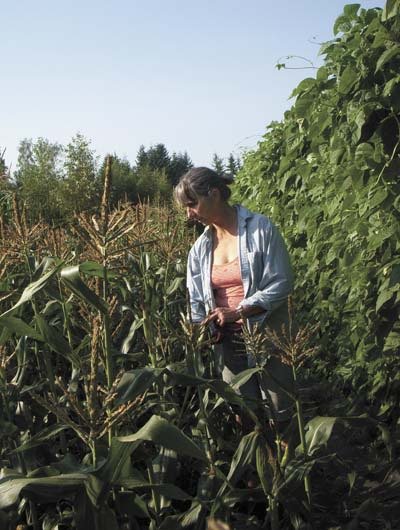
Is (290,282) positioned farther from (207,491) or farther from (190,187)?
(207,491)

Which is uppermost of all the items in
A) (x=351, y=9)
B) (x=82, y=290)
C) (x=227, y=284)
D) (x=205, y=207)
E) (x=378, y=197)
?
(x=351, y=9)

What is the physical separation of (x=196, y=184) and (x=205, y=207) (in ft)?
0.38

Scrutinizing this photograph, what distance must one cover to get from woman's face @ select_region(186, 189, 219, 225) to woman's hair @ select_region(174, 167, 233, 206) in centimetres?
2

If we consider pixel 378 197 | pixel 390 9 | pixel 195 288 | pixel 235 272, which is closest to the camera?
pixel 390 9

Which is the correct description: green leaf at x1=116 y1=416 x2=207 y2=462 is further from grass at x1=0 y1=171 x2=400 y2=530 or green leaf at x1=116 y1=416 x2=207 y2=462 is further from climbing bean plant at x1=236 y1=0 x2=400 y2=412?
climbing bean plant at x1=236 y1=0 x2=400 y2=412

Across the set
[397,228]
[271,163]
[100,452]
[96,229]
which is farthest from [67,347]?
[271,163]

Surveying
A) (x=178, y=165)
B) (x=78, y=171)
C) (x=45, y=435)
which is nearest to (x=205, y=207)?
(x=45, y=435)

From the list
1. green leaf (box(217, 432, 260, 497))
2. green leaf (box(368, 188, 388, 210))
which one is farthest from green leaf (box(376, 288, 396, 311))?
green leaf (box(217, 432, 260, 497))

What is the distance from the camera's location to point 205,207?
3.23m

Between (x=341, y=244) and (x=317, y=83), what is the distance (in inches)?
32.4

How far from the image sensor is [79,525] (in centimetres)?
186

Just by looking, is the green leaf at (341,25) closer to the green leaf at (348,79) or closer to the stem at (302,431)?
the green leaf at (348,79)

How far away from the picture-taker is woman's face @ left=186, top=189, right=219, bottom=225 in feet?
10.6

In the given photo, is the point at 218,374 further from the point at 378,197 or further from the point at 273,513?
the point at 273,513
